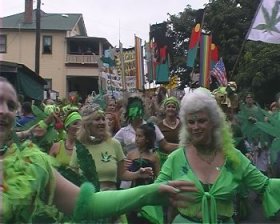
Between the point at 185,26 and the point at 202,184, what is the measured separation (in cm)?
4448

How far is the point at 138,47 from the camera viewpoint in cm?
1758

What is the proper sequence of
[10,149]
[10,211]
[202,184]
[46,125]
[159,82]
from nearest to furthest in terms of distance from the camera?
[10,211], [10,149], [202,184], [46,125], [159,82]

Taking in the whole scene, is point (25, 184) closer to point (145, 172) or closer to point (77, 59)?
point (145, 172)

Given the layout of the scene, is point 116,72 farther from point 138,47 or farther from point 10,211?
point 10,211

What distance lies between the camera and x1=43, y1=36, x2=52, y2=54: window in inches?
2016

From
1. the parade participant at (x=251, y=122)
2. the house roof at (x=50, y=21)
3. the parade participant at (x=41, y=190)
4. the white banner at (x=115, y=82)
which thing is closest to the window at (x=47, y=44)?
the house roof at (x=50, y=21)

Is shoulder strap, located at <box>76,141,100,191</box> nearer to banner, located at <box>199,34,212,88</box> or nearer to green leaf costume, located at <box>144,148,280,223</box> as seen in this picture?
green leaf costume, located at <box>144,148,280,223</box>

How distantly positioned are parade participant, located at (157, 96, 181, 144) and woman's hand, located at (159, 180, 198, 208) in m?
4.75

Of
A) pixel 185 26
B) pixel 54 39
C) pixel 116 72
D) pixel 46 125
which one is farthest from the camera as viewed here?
pixel 54 39

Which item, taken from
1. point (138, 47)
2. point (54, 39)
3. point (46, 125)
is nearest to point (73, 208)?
Answer: point (46, 125)

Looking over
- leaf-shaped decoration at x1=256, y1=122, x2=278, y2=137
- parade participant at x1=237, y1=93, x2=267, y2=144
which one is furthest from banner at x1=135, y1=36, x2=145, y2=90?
leaf-shaped decoration at x1=256, y1=122, x2=278, y2=137

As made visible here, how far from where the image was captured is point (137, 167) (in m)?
6.13

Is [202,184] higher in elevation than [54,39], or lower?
lower

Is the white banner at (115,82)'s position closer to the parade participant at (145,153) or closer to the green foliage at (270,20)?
the green foliage at (270,20)
